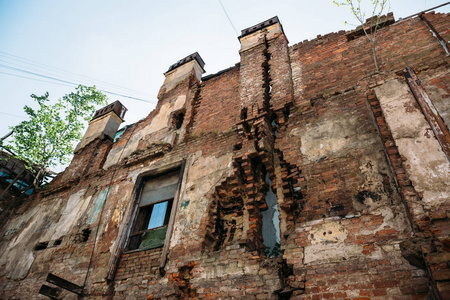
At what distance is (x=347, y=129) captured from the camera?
4387 mm

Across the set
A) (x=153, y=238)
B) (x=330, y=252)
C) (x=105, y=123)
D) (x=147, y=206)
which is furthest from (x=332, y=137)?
(x=105, y=123)

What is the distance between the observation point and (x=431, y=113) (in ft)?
11.1

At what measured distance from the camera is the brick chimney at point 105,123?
30.5ft

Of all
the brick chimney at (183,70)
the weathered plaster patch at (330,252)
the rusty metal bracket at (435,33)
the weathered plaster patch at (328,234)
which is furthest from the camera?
the brick chimney at (183,70)

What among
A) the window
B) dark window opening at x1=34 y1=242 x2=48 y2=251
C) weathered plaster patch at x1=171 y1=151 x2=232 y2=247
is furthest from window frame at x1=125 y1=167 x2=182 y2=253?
dark window opening at x1=34 y1=242 x2=48 y2=251

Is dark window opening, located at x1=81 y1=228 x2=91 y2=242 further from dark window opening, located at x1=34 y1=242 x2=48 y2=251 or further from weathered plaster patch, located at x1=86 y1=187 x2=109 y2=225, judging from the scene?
dark window opening, located at x1=34 y1=242 x2=48 y2=251

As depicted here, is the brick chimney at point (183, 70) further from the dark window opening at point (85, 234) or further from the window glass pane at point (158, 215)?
the dark window opening at point (85, 234)

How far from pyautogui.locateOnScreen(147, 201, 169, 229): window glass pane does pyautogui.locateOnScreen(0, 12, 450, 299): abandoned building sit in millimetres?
55

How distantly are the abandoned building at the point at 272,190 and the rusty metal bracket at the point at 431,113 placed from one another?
0.02 metres

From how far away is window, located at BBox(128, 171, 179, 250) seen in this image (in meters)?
5.39

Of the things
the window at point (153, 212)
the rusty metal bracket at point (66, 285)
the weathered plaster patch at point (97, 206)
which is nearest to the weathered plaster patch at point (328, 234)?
the window at point (153, 212)

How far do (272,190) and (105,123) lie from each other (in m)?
7.08

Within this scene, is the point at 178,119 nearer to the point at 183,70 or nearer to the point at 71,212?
the point at 183,70

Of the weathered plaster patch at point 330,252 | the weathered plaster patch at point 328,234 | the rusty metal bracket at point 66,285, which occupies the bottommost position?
the rusty metal bracket at point 66,285
